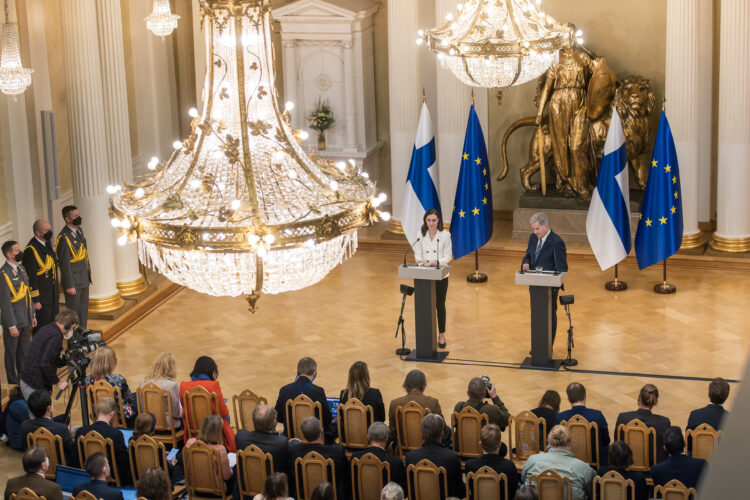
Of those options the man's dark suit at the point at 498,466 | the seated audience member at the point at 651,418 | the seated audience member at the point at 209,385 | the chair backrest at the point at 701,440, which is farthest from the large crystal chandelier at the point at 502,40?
the man's dark suit at the point at 498,466

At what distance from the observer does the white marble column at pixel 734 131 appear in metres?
14.1

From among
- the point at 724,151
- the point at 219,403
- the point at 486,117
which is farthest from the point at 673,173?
the point at 219,403

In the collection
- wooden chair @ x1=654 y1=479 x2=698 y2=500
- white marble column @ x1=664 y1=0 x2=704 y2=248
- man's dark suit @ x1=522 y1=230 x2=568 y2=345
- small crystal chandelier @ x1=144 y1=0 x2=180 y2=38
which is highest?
small crystal chandelier @ x1=144 y1=0 x2=180 y2=38

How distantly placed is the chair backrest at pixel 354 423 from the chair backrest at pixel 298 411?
25 centimetres

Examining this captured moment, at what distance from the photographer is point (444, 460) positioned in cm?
685

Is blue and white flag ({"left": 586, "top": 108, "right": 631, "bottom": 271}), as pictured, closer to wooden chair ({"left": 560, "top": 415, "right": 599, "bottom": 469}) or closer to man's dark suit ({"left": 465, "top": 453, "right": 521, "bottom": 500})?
wooden chair ({"left": 560, "top": 415, "right": 599, "bottom": 469})

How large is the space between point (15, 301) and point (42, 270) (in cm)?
76

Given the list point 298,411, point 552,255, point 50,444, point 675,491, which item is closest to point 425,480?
point 675,491

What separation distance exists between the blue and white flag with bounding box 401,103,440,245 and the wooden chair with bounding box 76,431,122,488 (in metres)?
7.12

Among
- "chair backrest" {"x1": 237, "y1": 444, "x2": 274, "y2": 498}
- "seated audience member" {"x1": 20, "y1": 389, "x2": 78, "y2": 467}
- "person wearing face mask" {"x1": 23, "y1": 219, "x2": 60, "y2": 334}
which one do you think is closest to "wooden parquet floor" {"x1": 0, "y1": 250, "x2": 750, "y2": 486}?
"person wearing face mask" {"x1": 23, "y1": 219, "x2": 60, "y2": 334}

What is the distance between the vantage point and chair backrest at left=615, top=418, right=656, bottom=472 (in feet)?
23.4

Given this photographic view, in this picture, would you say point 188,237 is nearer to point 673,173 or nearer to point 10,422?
Answer: point 10,422

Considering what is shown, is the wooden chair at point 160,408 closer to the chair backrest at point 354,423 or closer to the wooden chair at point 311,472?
the chair backrest at point 354,423

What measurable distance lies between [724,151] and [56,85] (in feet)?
30.1
